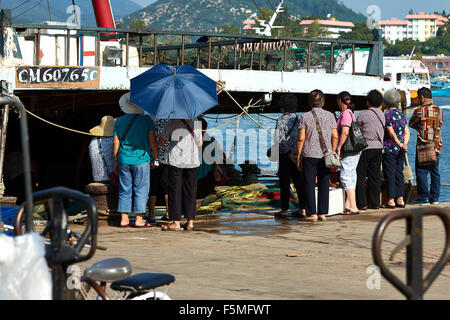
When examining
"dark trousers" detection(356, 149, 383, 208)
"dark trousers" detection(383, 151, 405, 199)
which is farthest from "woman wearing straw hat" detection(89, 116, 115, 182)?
"dark trousers" detection(383, 151, 405, 199)

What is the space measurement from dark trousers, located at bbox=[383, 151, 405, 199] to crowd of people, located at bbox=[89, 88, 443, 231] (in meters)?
0.01

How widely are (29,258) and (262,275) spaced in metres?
3.53

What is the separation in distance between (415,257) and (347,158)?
697cm

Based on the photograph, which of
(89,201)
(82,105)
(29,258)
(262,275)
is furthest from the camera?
(82,105)

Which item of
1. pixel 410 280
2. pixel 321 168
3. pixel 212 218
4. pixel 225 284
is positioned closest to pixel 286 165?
pixel 321 168

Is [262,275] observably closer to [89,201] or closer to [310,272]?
[310,272]

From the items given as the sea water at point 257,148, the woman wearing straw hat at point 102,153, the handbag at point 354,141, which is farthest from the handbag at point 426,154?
the sea water at point 257,148

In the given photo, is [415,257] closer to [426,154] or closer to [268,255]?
[268,255]

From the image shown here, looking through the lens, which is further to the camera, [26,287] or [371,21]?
[371,21]

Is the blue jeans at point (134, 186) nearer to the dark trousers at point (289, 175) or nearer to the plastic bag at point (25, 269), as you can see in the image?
the dark trousers at point (289, 175)

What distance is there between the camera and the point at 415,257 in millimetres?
3754

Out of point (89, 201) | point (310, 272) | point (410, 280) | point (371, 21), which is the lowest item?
point (310, 272)

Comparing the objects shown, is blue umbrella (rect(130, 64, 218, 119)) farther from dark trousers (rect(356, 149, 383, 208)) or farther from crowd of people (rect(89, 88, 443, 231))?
dark trousers (rect(356, 149, 383, 208))

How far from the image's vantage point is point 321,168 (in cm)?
1019
